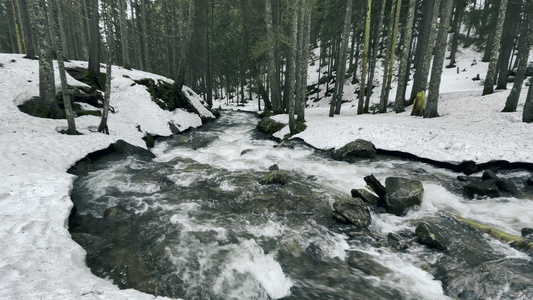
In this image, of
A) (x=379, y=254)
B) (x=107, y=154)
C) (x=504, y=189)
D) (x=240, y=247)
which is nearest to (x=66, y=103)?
(x=107, y=154)

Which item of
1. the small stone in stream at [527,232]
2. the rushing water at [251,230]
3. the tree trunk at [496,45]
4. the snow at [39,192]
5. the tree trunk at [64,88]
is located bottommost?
the rushing water at [251,230]

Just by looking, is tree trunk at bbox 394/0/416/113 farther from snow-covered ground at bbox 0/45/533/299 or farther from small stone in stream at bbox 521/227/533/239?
small stone in stream at bbox 521/227/533/239

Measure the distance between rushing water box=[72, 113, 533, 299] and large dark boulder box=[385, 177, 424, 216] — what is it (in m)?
0.29

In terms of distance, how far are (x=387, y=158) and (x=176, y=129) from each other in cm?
1343

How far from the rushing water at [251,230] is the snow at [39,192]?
0.66 m

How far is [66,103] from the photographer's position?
9570 mm

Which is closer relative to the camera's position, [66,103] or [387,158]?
[66,103]

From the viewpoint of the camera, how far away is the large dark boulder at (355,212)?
641 cm

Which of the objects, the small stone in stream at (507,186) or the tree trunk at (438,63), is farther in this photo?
the tree trunk at (438,63)

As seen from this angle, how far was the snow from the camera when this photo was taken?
10.8ft

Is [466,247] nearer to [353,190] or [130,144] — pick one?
[353,190]

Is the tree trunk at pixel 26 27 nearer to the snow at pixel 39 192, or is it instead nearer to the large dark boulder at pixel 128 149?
the snow at pixel 39 192

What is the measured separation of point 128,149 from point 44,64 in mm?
4745

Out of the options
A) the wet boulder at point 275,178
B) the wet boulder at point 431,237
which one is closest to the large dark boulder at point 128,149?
the wet boulder at point 275,178
